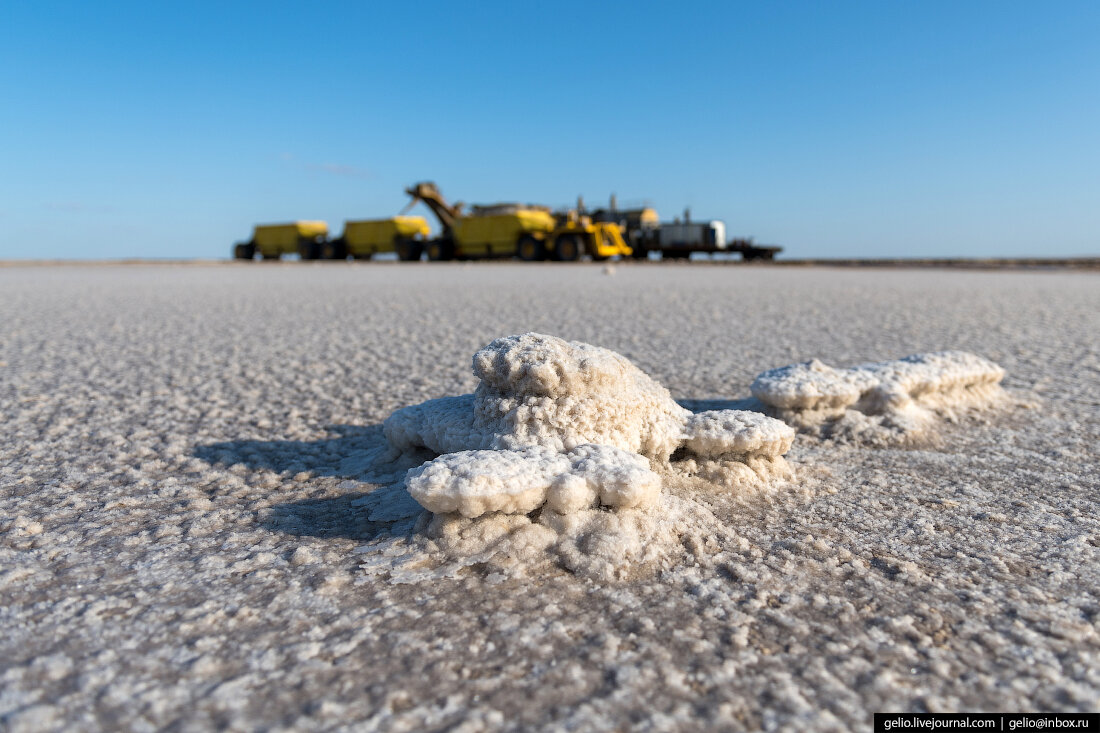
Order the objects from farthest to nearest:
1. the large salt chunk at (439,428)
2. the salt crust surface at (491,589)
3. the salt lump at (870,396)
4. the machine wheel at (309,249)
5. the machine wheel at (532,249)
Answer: the machine wheel at (309,249) < the machine wheel at (532,249) < the salt lump at (870,396) < the large salt chunk at (439,428) < the salt crust surface at (491,589)

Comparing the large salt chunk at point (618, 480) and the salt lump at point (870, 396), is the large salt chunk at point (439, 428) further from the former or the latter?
the salt lump at point (870, 396)

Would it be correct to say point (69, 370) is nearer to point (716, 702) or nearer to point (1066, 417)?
point (716, 702)

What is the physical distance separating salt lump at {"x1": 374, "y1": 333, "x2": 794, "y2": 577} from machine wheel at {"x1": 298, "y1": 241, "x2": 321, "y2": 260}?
21.7 meters

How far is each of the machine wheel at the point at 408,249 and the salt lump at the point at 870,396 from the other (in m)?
18.8

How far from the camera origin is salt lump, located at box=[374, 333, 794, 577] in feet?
3.78

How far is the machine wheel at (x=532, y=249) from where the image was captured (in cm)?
1811

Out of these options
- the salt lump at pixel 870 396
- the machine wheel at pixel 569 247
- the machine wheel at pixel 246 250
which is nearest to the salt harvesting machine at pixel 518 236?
the machine wheel at pixel 569 247

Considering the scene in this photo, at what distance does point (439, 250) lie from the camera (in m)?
19.7

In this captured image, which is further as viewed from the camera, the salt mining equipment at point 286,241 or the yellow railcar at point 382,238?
the salt mining equipment at point 286,241

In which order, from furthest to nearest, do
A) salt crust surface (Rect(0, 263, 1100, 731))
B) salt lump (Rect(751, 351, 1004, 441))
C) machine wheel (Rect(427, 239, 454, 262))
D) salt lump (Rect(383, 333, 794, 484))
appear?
machine wheel (Rect(427, 239, 454, 262)), salt lump (Rect(751, 351, 1004, 441)), salt lump (Rect(383, 333, 794, 484)), salt crust surface (Rect(0, 263, 1100, 731))

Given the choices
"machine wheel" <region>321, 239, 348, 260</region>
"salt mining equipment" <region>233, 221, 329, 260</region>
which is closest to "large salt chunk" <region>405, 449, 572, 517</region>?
"machine wheel" <region>321, 239, 348, 260</region>

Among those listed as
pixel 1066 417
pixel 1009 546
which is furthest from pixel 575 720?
pixel 1066 417

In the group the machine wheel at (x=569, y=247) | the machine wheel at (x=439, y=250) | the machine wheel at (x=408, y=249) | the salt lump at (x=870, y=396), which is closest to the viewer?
the salt lump at (x=870, y=396)

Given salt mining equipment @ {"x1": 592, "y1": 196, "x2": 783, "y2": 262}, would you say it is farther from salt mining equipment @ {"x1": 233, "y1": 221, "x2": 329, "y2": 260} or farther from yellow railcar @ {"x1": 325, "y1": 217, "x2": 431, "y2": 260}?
salt mining equipment @ {"x1": 233, "y1": 221, "x2": 329, "y2": 260}
